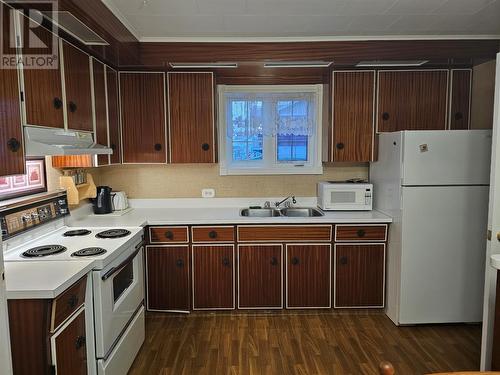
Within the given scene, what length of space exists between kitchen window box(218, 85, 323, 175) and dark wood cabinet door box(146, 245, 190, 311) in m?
1.00

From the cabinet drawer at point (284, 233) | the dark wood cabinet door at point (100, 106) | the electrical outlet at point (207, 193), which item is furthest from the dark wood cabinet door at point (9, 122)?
the electrical outlet at point (207, 193)

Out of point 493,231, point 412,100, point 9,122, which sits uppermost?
point 412,100

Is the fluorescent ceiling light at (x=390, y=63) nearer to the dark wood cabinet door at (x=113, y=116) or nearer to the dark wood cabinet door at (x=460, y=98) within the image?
the dark wood cabinet door at (x=460, y=98)

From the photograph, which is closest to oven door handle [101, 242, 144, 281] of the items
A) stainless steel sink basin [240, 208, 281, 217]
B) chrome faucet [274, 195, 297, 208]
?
stainless steel sink basin [240, 208, 281, 217]

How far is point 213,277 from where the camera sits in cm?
322

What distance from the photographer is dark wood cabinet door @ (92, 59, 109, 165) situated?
2848 mm

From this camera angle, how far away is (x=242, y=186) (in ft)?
12.4

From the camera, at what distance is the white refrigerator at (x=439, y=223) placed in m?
2.89

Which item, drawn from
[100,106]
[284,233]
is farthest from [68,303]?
[284,233]

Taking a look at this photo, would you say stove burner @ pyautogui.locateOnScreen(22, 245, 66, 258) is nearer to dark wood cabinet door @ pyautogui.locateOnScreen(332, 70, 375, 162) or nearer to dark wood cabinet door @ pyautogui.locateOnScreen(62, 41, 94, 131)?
dark wood cabinet door @ pyautogui.locateOnScreen(62, 41, 94, 131)

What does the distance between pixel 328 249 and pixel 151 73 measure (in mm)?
2210

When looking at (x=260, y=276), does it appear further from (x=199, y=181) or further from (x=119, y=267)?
(x=119, y=267)

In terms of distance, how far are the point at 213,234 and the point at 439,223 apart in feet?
6.01

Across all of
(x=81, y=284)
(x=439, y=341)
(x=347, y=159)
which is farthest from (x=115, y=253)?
(x=439, y=341)
